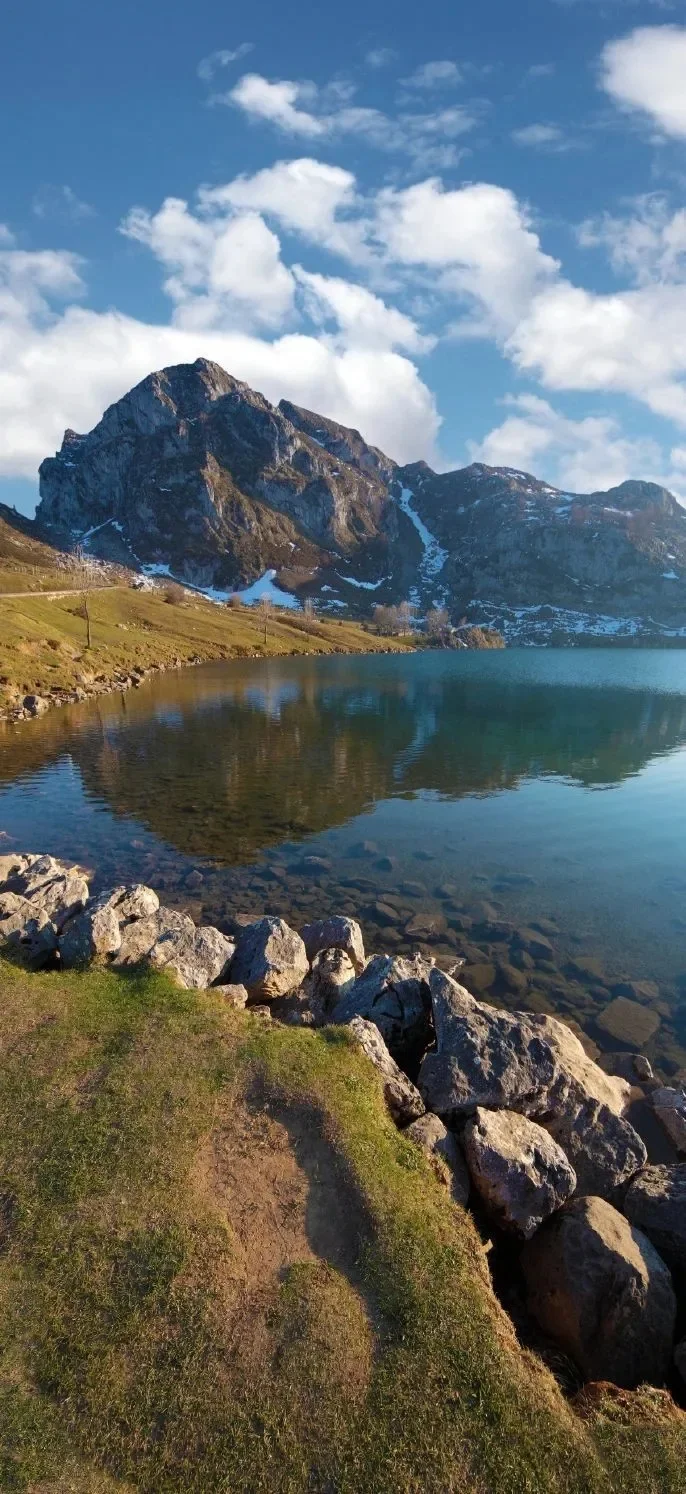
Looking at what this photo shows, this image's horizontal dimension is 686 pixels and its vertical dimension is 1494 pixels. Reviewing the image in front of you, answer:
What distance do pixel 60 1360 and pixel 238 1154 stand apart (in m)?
3.85

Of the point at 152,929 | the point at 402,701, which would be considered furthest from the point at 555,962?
the point at 402,701

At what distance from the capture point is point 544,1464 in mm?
8016

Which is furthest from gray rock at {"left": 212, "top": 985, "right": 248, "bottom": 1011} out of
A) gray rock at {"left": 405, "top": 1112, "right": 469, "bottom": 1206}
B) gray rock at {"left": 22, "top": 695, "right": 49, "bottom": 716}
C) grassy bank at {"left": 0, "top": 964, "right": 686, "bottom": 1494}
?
gray rock at {"left": 22, "top": 695, "right": 49, "bottom": 716}

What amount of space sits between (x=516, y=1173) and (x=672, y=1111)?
26.6 feet

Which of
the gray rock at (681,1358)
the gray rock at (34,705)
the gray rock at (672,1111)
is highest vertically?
the gray rock at (681,1358)

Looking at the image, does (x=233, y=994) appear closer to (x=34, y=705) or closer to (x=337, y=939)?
(x=337, y=939)

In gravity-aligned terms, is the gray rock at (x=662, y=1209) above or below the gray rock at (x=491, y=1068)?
below

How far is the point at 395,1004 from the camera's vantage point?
1731 centimetres

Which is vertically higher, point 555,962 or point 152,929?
point 152,929

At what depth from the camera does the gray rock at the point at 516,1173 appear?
1181 centimetres

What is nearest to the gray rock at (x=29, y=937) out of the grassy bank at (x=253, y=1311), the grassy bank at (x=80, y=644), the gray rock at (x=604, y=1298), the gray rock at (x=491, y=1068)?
the grassy bank at (x=253, y=1311)

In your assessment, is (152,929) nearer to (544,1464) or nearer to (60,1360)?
(60,1360)

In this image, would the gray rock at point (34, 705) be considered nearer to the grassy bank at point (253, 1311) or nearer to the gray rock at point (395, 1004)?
the gray rock at point (395, 1004)

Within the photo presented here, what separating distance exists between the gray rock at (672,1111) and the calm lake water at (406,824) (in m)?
2.31
